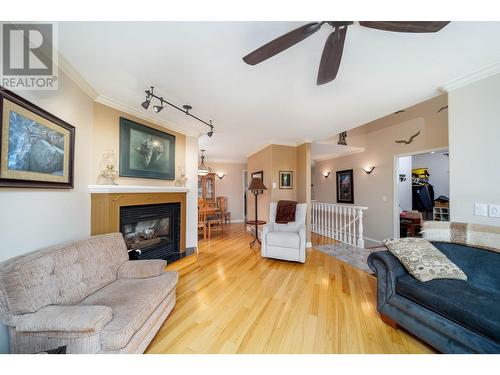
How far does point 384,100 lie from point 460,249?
5.81 ft

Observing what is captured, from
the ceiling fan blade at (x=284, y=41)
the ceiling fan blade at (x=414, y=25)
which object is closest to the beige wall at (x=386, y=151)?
the ceiling fan blade at (x=414, y=25)

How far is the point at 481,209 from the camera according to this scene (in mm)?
1657

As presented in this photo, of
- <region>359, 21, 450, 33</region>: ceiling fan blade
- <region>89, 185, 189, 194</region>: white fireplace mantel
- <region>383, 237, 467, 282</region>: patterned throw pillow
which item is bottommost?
<region>383, 237, 467, 282</region>: patterned throw pillow

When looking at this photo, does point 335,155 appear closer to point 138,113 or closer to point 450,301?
point 450,301

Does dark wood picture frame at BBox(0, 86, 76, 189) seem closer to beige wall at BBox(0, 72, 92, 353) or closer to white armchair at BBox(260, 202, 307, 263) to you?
beige wall at BBox(0, 72, 92, 353)

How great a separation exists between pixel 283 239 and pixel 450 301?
1982 millimetres

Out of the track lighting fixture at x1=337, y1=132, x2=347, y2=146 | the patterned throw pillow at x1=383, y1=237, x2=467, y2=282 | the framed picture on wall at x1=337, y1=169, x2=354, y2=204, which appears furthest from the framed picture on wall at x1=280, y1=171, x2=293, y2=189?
the patterned throw pillow at x1=383, y1=237, x2=467, y2=282

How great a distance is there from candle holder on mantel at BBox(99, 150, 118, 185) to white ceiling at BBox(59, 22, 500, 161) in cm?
70

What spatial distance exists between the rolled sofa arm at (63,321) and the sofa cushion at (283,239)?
7.94ft

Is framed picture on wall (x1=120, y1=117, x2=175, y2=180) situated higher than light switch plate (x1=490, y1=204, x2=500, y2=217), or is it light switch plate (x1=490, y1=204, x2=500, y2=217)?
framed picture on wall (x1=120, y1=117, x2=175, y2=180)

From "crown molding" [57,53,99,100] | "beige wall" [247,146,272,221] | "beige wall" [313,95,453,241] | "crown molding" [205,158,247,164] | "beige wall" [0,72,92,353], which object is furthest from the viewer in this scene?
"crown molding" [205,158,247,164]

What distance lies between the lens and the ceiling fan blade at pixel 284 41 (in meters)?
1.01

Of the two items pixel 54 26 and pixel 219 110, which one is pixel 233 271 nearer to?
pixel 219 110

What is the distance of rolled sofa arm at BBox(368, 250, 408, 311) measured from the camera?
1562 millimetres
